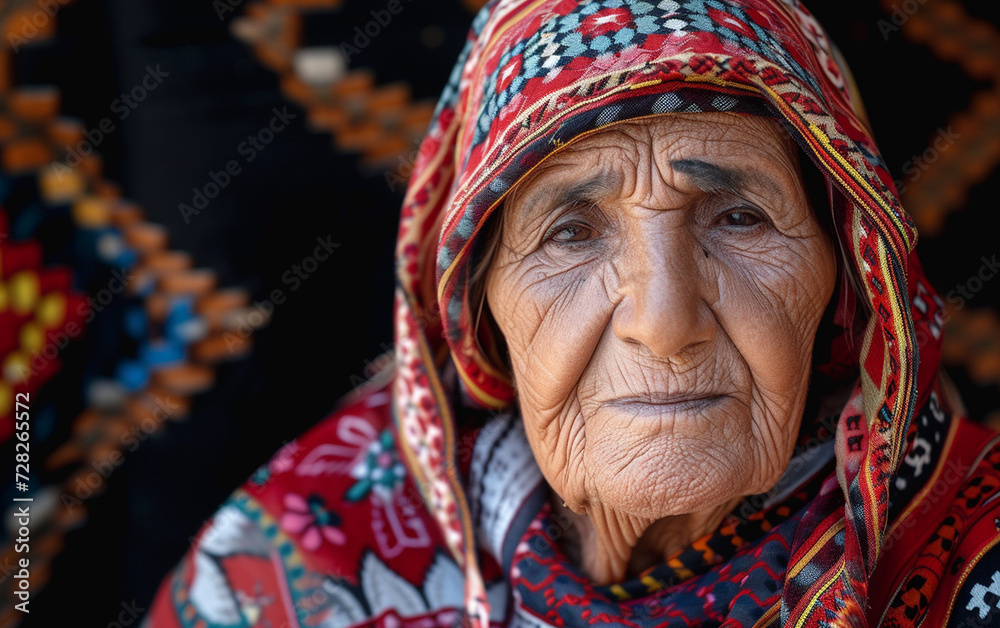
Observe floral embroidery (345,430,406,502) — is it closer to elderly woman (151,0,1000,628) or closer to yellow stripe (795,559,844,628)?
elderly woman (151,0,1000,628)

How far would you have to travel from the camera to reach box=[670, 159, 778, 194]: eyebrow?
150cm

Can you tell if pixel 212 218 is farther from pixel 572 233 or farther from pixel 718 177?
pixel 718 177

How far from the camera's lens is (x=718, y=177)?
4.95 ft

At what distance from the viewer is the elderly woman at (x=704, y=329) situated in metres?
1.48

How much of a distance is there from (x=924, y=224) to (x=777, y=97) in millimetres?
1819

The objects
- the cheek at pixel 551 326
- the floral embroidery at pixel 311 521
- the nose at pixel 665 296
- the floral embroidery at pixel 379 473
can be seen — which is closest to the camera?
the nose at pixel 665 296

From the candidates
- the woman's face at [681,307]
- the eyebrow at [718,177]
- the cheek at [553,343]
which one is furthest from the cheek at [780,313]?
the cheek at [553,343]

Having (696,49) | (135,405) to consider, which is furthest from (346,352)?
(696,49)

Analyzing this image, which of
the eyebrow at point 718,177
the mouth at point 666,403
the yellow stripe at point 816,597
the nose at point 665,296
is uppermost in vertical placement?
the eyebrow at point 718,177

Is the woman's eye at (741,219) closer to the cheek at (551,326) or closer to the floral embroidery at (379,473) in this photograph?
the cheek at (551,326)

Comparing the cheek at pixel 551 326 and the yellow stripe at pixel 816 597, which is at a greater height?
the cheek at pixel 551 326

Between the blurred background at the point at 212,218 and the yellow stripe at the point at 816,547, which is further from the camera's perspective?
the blurred background at the point at 212,218

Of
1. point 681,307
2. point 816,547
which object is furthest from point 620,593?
point 681,307

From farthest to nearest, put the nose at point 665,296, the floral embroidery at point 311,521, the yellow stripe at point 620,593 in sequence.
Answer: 1. the floral embroidery at point 311,521
2. the yellow stripe at point 620,593
3. the nose at point 665,296
